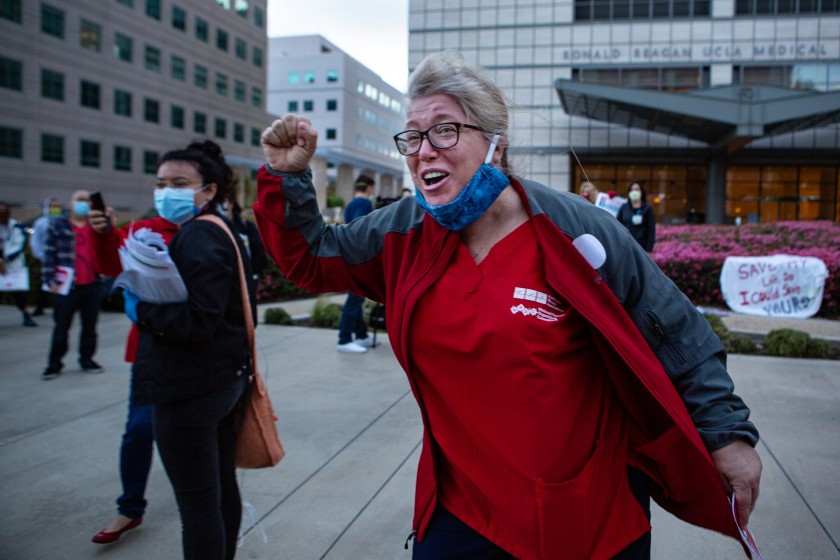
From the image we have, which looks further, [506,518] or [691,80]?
[691,80]

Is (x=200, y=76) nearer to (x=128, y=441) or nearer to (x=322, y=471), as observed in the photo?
(x=322, y=471)

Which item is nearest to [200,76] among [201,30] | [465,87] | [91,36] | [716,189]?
[201,30]

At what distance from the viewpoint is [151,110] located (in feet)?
152

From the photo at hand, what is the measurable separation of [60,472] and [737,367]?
6.76 metres

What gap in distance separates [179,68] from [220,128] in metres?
6.60

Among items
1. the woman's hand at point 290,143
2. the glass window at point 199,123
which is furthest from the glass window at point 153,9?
the woman's hand at point 290,143

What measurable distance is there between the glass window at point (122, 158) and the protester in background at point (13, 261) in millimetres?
35948

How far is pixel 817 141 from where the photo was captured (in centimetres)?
3003

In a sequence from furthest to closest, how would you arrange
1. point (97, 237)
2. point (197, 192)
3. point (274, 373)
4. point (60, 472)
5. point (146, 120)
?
point (146, 120)
point (274, 373)
point (60, 472)
point (97, 237)
point (197, 192)

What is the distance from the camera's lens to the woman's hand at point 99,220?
3.26 meters

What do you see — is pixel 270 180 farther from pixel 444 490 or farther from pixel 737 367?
pixel 737 367

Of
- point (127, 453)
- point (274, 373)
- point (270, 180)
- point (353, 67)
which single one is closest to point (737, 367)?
point (274, 373)

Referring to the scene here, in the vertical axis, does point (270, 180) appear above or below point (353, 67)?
below

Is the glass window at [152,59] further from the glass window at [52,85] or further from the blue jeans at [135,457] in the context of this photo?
the blue jeans at [135,457]
